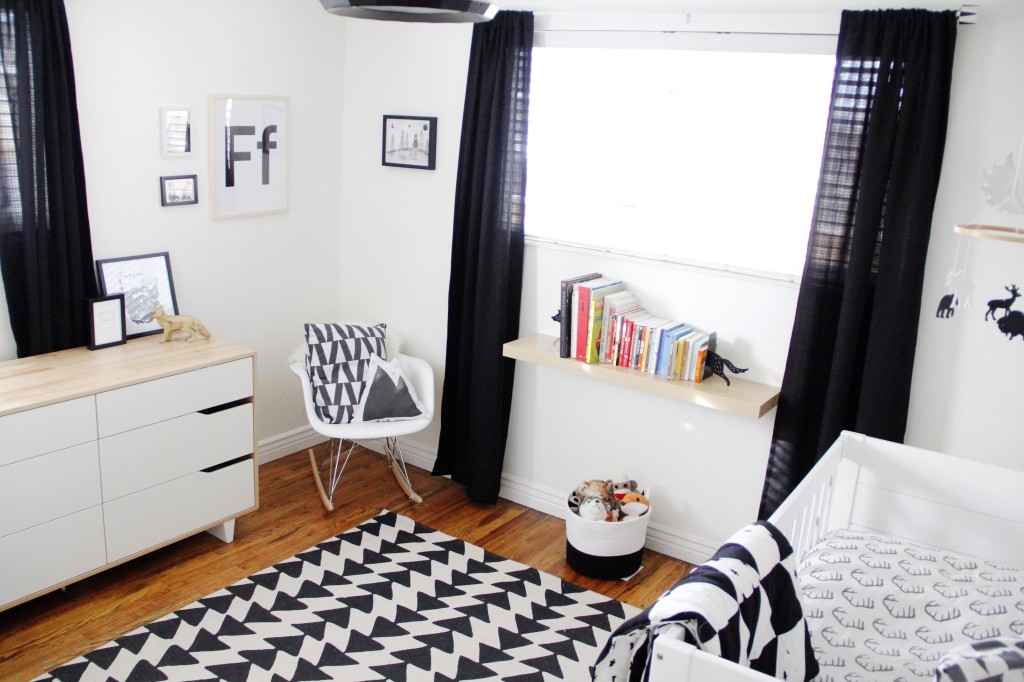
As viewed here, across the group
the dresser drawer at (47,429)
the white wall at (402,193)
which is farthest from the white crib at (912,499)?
the dresser drawer at (47,429)

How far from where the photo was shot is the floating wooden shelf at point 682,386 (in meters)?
3.03

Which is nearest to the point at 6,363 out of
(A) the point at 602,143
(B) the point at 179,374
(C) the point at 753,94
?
(B) the point at 179,374

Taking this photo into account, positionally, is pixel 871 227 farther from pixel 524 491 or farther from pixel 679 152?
pixel 524 491

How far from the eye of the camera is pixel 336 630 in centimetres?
290

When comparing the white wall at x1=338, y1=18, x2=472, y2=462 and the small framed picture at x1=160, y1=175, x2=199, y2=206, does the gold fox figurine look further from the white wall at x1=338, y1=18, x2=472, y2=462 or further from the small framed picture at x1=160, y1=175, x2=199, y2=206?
the white wall at x1=338, y1=18, x2=472, y2=462

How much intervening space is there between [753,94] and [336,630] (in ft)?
7.68

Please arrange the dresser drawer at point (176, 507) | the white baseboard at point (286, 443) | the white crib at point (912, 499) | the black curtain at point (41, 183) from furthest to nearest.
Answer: the white baseboard at point (286, 443) < the dresser drawer at point (176, 507) < the black curtain at point (41, 183) < the white crib at point (912, 499)

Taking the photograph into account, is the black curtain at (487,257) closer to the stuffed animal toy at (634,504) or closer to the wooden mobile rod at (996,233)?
the stuffed animal toy at (634,504)

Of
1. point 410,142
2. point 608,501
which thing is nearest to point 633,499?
point 608,501

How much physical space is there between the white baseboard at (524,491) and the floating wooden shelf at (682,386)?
664 millimetres

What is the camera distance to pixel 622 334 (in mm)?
3316

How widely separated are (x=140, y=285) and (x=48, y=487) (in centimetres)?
94

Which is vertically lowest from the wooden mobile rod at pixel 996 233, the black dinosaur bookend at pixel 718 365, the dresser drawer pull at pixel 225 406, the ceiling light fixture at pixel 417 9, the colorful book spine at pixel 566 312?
the dresser drawer pull at pixel 225 406

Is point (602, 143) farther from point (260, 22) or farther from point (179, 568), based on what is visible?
point (179, 568)
